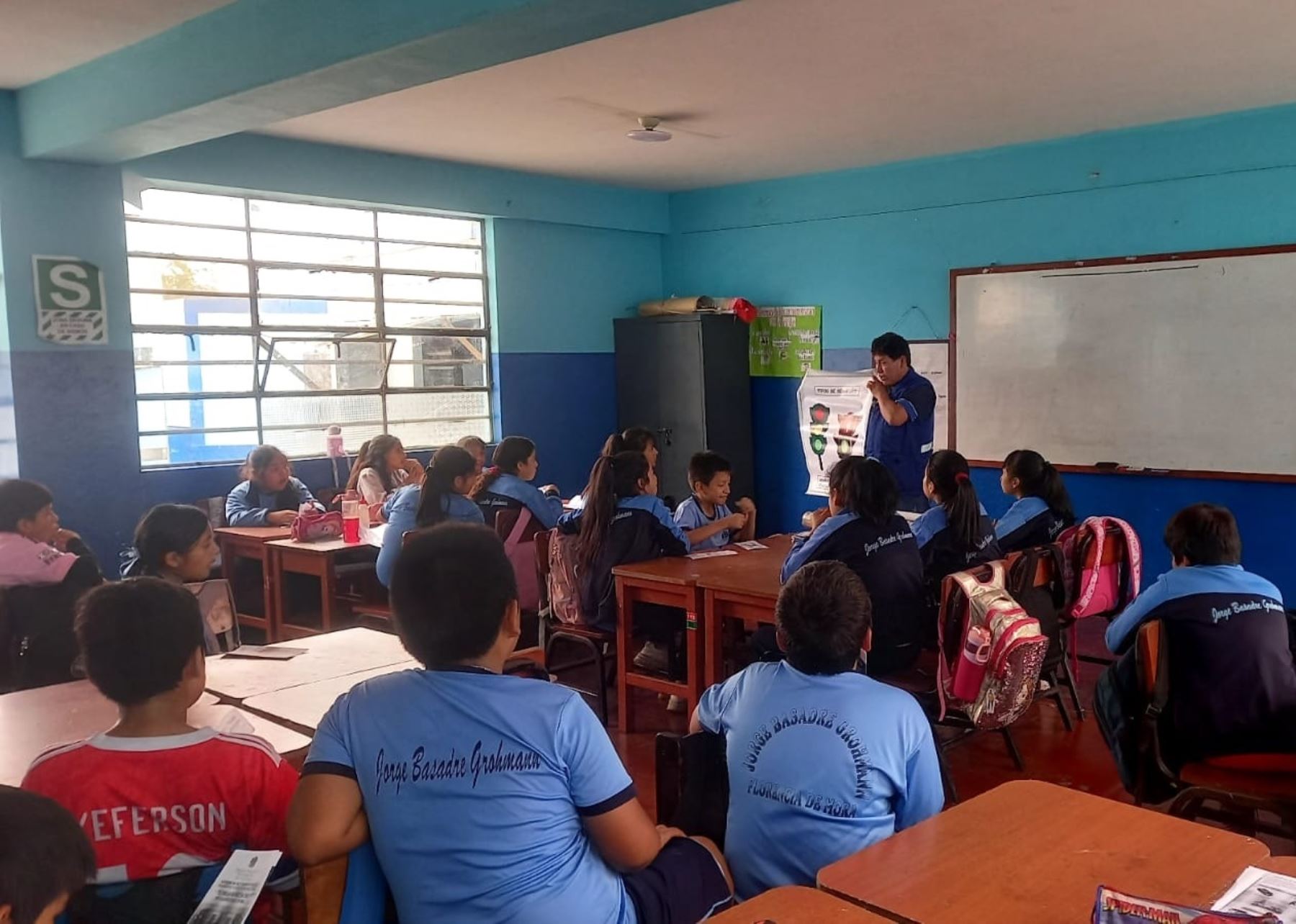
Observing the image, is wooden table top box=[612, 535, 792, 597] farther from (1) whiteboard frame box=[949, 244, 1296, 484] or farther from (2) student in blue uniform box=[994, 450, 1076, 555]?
(1) whiteboard frame box=[949, 244, 1296, 484]

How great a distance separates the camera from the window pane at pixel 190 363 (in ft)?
18.5

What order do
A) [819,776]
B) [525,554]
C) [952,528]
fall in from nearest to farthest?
[819,776], [952,528], [525,554]

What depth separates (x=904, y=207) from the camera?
6.70 meters

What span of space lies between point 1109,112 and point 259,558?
188 inches

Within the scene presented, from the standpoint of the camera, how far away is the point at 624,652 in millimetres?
4207

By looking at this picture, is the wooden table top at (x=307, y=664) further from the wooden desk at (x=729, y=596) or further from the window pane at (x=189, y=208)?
the window pane at (x=189, y=208)

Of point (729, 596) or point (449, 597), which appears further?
point (729, 596)

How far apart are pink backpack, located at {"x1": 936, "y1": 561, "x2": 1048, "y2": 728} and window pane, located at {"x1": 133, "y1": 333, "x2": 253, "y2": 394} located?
4248 millimetres

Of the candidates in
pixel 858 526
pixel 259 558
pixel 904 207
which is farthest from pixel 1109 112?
pixel 259 558

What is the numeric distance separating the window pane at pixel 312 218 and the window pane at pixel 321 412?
989 mm

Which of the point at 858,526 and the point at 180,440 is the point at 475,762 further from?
the point at 180,440

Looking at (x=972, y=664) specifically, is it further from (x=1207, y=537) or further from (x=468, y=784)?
(x=468, y=784)

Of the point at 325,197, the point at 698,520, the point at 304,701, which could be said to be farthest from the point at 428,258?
the point at 304,701

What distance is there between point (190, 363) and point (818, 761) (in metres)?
4.95
